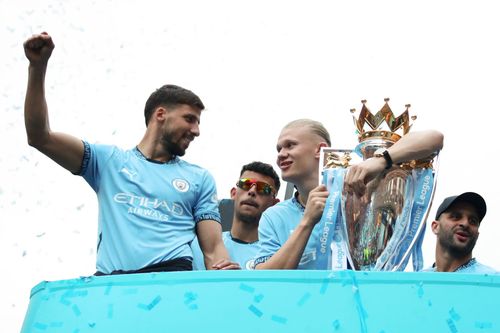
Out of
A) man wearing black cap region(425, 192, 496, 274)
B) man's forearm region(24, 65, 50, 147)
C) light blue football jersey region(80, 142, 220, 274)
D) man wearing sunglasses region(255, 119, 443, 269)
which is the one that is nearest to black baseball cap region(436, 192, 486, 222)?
man wearing black cap region(425, 192, 496, 274)

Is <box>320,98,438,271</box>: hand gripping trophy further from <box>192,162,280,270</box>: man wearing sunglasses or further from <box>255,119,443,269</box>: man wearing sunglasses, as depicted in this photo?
<box>192,162,280,270</box>: man wearing sunglasses

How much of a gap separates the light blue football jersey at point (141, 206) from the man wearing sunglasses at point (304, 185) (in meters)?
0.33

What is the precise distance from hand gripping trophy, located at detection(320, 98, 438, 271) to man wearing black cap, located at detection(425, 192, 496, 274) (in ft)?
4.77

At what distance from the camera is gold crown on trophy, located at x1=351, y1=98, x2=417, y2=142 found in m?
3.52

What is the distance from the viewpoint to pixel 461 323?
2.34 m

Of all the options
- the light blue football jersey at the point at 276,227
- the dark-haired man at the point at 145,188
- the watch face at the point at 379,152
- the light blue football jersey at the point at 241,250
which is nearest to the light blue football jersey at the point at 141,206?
the dark-haired man at the point at 145,188

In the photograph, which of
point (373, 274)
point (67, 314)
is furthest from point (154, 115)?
point (373, 274)

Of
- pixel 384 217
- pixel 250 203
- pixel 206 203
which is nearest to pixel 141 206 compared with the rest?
pixel 206 203

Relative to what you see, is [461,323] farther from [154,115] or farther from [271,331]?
[154,115]

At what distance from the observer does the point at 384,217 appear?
336 centimetres

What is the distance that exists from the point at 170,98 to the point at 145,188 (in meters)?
0.63

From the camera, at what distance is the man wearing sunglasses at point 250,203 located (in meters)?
5.49

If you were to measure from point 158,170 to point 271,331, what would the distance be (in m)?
1.76

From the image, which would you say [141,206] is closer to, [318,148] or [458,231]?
[318,148]
